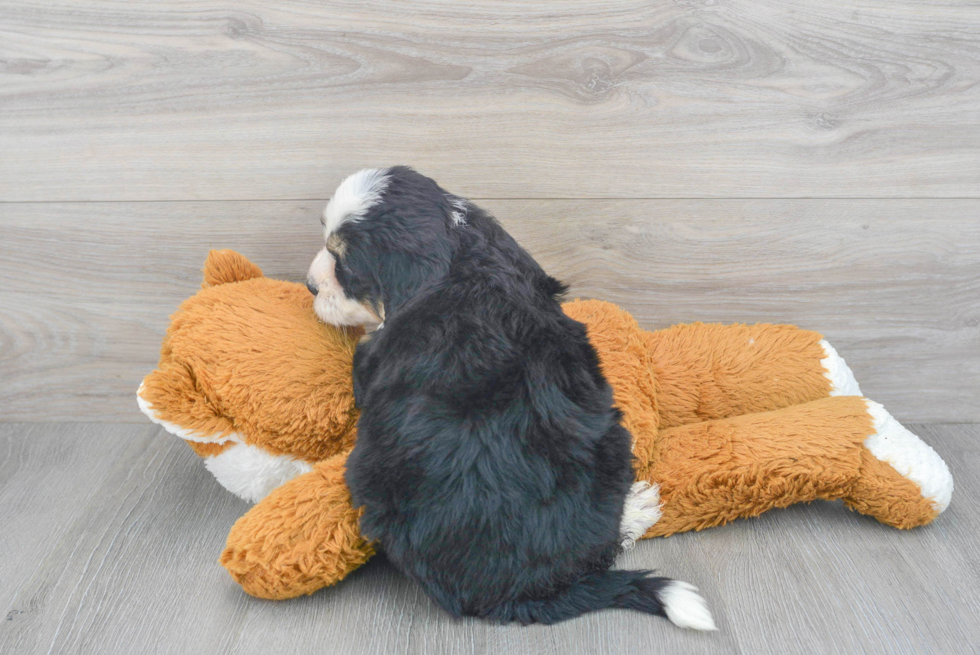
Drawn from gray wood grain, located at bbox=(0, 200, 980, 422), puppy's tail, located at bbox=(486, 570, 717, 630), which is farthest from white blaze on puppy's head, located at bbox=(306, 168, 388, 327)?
puppy's tail, located at bbox=(486, 570, 717, 630)

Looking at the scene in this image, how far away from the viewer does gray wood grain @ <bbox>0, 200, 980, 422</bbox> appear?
1.29m

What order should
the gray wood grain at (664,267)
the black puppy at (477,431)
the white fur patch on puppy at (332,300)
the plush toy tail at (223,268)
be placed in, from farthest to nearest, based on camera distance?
the gray wood grain at (664,267), the plush toy tail at (223,268), the white fur patch on puppy at (332,300), the black puppy at (477,431)

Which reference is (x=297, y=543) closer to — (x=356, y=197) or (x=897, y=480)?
(x=356, y=197)

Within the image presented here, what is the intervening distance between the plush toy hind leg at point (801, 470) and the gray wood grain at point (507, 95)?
0.44m

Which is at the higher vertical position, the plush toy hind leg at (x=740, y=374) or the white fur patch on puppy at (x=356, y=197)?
the white fur patch on puppy at (x=356, y=197)

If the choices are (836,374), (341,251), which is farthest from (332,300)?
(836,374)

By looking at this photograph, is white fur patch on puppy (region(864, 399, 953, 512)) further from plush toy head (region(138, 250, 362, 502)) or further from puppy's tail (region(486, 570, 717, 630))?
plush toy head (region(138, 250, 362, 502))

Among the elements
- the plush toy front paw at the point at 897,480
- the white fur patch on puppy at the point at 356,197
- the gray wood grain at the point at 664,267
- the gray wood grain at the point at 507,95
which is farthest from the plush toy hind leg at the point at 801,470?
the white fur patch on puppy at the point at 356,197

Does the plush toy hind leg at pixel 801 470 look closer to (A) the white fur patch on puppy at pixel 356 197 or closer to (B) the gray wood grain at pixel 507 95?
(B) the gray wood grain at pixel 507 95

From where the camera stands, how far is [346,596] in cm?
100

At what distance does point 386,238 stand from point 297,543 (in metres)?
0.41

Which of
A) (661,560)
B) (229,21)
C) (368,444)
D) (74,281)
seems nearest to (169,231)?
(74,281)

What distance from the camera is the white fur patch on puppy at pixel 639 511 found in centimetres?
104

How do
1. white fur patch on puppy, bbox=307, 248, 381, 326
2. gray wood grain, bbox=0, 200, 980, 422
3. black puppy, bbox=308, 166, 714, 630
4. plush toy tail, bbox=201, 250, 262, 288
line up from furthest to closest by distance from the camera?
gray wood grain, bbox=0, 200, 980, 422 → plush toy tail, bbox=201, 250, 262, 288 → white fur patch on puppy, bbox=307, 248, 381, 326 → black puppy, bbox=308, 166, 714, 630
